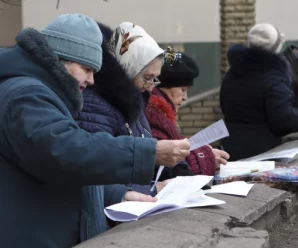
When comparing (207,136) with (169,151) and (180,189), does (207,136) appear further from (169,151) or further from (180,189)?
(169,151)

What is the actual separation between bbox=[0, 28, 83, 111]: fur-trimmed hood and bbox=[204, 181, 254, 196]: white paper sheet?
1172 mm

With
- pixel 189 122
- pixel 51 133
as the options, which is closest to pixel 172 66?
pixel 51 133

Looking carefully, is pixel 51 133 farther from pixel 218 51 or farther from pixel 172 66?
pixel 218 51

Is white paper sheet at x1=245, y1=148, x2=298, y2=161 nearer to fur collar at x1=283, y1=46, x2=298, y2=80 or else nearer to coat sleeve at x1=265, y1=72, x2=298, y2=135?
coat sleeve at x1=265, y1=72, x2=298, y2=135

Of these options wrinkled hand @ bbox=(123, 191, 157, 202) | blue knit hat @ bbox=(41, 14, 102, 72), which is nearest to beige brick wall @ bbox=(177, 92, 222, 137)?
wrinkled hand @ bbox=(123, 191, 157, 202)

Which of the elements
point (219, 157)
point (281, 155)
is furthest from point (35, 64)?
point (281, 155)

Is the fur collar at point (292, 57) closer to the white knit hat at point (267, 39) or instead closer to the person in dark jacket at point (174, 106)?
the white knit hat at point (267, 39)

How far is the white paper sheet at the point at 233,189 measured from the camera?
3.26m

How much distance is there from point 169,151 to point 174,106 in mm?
1437

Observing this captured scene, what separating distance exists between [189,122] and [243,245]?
5.99 m

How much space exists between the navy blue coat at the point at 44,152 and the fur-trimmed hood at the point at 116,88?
514mm

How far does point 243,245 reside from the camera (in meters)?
2.57

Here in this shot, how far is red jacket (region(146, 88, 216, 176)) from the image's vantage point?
11.7 ft

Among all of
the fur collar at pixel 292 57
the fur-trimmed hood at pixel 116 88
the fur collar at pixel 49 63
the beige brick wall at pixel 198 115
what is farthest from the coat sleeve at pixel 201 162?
the beige brick wall at pixel 198 115
